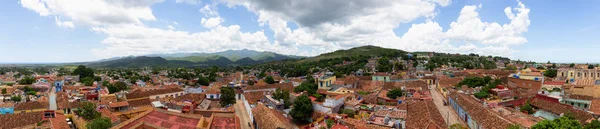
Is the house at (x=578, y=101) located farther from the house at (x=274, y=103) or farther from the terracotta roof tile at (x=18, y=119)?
the terracotta roof tile at (x=18, y=119)

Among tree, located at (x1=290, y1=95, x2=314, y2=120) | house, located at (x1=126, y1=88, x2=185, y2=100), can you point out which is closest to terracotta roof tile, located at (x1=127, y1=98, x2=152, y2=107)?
house, located at (x1=126, y1=88, x2=185, y2=100)

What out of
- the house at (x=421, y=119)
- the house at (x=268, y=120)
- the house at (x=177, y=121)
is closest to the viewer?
the house at (x=177, y=121)

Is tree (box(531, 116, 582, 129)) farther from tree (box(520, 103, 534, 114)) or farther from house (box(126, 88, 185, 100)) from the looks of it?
house (box(126, 88, 185, 100))

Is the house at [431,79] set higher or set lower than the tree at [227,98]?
higher

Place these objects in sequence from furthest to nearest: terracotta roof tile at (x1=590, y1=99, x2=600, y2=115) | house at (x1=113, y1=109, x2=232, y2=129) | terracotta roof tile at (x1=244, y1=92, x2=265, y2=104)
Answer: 1. terracotta roof tile at (x1=244, y1=92, x2=265, y2=104)
2. terracotta roof tile at (x1=590, y1=99, x2=600, y2=115)
3. house at (x1=113, y1=109, x2=232, y2=129)

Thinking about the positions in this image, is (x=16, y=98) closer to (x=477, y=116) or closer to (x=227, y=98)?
(x=227, y=98)

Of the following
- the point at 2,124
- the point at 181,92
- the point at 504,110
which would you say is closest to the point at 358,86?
the point at 504,110

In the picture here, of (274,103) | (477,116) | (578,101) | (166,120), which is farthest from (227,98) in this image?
(578,101)

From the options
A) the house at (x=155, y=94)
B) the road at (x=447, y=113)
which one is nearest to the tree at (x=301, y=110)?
the road at (x=447, y=113)
